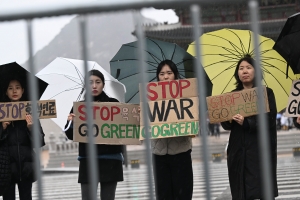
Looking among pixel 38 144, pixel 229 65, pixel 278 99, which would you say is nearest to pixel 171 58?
pixel 229 65

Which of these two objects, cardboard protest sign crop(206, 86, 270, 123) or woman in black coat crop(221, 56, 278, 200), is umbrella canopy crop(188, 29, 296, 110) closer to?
woman in black coat crop(221, 56, 278, 200)

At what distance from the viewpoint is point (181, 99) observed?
4.30 metres

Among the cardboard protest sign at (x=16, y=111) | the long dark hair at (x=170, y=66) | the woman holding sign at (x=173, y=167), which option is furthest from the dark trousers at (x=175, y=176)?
the cardboard protest sign at (x=16, y=111)

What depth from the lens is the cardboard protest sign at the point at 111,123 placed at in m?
4.62

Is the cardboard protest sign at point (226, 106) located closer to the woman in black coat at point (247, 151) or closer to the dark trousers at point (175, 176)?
the woman in black coat at point (247, 151)

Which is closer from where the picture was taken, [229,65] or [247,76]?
[247,76]

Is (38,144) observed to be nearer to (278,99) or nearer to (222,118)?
(222,118)

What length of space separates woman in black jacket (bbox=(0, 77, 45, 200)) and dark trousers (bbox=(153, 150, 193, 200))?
104 centimetres

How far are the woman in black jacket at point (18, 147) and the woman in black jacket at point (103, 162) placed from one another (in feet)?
1.52

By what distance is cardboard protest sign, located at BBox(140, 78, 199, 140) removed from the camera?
13.3ft

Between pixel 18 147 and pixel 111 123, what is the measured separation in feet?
3.73

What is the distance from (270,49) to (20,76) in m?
2.16

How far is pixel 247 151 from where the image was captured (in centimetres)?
520

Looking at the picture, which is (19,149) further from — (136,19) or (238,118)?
(136,19)
